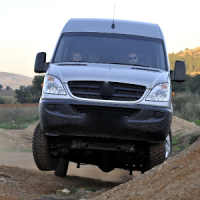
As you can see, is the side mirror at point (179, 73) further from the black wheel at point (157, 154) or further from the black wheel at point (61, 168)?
the black wheel at point (61, 168)

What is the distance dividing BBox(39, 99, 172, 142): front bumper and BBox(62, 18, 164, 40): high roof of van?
1.88 meters

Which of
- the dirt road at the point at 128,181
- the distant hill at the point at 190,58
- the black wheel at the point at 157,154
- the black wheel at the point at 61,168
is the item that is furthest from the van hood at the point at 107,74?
the distant hill at the point at 190,58

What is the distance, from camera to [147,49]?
6562 mm

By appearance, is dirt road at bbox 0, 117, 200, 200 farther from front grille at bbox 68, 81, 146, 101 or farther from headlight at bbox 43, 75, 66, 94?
headlight at bbox 43, 75, 66, 94

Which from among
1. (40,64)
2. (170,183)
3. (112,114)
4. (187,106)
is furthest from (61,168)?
(187,106)

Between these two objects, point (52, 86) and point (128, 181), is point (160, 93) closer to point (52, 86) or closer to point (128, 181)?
point (128, 181)

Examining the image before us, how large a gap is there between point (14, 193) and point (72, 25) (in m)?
2.98

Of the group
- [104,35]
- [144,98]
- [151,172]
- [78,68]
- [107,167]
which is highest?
[104,35]

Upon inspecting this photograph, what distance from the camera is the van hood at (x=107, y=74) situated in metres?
5.37

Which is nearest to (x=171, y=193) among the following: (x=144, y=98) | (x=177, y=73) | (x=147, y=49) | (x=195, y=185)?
(x=195, y=185)

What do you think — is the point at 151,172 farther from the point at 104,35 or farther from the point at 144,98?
the point at 104,35

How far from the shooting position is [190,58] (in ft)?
436

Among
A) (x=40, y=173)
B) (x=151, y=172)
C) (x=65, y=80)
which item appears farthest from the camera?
(x=40, y=173)

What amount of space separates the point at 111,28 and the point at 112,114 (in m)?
2.09
